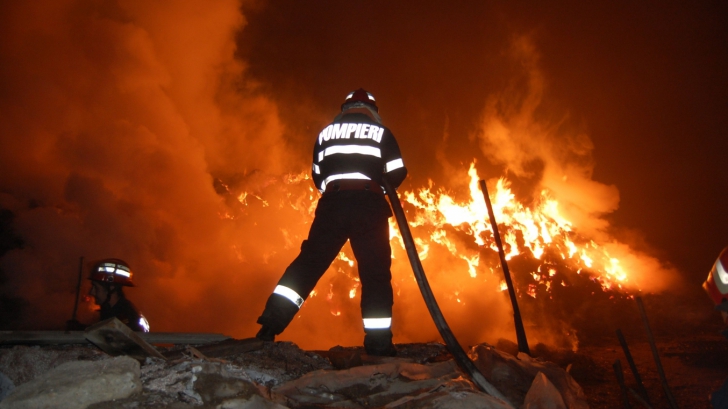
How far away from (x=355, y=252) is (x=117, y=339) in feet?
4.72

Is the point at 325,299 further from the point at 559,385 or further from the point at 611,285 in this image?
the point at 559,385

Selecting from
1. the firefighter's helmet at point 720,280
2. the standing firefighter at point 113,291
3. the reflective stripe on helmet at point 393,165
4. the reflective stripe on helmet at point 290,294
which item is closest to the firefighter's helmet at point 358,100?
the reflective stripe on helmet at point 393,165

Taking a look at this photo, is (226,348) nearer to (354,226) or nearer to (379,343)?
(379,343)

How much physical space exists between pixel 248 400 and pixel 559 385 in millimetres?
1617

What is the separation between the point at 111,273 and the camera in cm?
461

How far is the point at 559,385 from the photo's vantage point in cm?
209

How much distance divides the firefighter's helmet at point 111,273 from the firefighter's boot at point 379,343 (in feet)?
11.7

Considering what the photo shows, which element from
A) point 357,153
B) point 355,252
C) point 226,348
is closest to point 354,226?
point 355,252

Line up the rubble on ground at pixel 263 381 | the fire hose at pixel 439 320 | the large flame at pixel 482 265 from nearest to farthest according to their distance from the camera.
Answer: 1. the rubble on ground at pixel 263 381
2. the fire hose at pixel 439 320
3. the large flame at pixel 482 265

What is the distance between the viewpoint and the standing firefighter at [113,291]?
4.32 m

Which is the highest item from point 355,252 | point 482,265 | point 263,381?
point 482,265

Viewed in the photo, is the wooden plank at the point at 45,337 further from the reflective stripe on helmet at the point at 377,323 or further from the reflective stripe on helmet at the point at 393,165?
the reflective stripe on helmet at the point at 393,165

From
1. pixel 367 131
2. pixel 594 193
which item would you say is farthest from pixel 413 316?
pixel 367 131

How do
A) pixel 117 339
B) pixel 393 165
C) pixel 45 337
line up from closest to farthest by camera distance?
1. pixel 117 339
2. pixel 45 337
3. pixel 393 165
